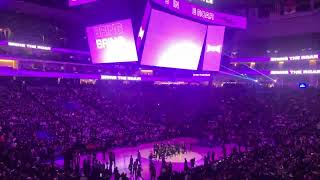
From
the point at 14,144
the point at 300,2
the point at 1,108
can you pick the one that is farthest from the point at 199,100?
the point at 14,144

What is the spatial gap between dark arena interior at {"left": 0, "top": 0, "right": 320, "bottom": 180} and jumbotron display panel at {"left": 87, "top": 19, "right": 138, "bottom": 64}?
0.32ft

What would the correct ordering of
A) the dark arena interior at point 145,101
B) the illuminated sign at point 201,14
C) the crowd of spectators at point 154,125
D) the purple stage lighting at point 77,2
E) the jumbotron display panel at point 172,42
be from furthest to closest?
the jumbotron display panel at point 172,42 < the illuminated sign at point 201,14 < the purple stage lighting at point 77,2 < the dark arena interior at point 145,101 < the crowd of spectators at point 154,125

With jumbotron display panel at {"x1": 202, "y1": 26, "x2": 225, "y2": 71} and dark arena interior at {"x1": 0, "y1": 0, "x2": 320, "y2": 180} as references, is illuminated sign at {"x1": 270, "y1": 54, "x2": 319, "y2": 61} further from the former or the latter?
jumbotron display panel at {"x1": 202, "y1": 26, "x2": 225, "y2": 71}

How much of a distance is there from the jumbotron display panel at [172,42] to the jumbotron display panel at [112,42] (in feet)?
4.54

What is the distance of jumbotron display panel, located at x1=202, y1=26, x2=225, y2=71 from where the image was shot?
38.6 m

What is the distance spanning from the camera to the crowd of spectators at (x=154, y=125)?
57.6ft

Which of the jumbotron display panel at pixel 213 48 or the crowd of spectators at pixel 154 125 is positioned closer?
the crowd of spectators at pixel 154 125

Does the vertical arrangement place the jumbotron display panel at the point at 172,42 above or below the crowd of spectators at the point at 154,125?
above

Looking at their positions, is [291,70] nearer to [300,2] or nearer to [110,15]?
[300,2]

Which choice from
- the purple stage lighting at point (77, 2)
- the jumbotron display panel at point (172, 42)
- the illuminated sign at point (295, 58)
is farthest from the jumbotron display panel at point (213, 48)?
the purple stage lighting at point (77, 2)

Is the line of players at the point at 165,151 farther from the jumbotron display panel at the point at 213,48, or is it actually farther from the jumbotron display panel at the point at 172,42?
the jumbotron display panel at the point at 213,48

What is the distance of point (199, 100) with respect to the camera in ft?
152

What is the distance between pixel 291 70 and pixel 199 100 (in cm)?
1310

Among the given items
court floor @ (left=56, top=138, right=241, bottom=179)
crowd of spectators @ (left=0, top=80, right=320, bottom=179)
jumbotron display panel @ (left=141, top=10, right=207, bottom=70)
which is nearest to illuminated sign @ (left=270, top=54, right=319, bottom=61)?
crowd of spectators @ (left=0, top=80, right=320, bottom=179)
